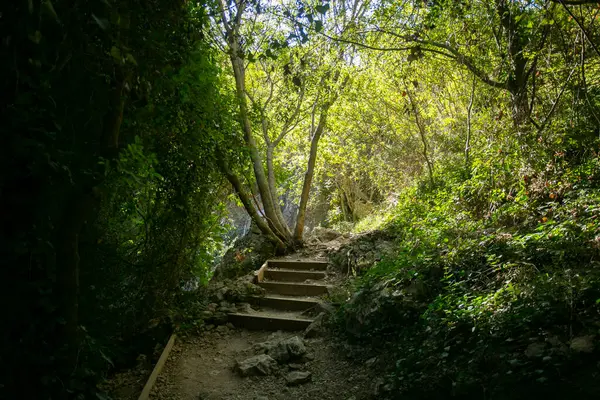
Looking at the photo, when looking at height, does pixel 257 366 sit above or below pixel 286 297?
below

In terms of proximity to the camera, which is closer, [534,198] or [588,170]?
[588,170]

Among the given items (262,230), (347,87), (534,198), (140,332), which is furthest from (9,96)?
(347,87)

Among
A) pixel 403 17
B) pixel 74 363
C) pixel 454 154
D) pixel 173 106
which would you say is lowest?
pixel 74 363

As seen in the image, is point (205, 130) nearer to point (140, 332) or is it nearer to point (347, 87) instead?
point (140, 332)

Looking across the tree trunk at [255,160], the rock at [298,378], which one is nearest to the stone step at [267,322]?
the rock at [298,378]

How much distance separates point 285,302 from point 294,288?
61cm

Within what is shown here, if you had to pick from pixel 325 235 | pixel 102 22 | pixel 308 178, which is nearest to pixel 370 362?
pixel 102 22

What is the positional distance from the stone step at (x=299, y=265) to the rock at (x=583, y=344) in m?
5.78

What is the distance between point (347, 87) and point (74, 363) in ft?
28.9

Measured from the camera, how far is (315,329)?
5.23 meters

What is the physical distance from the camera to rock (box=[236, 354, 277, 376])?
4.41 m

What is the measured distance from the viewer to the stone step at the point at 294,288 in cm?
686

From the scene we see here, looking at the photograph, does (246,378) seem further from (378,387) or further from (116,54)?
(116,54)

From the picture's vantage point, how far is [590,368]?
7.23 feet
